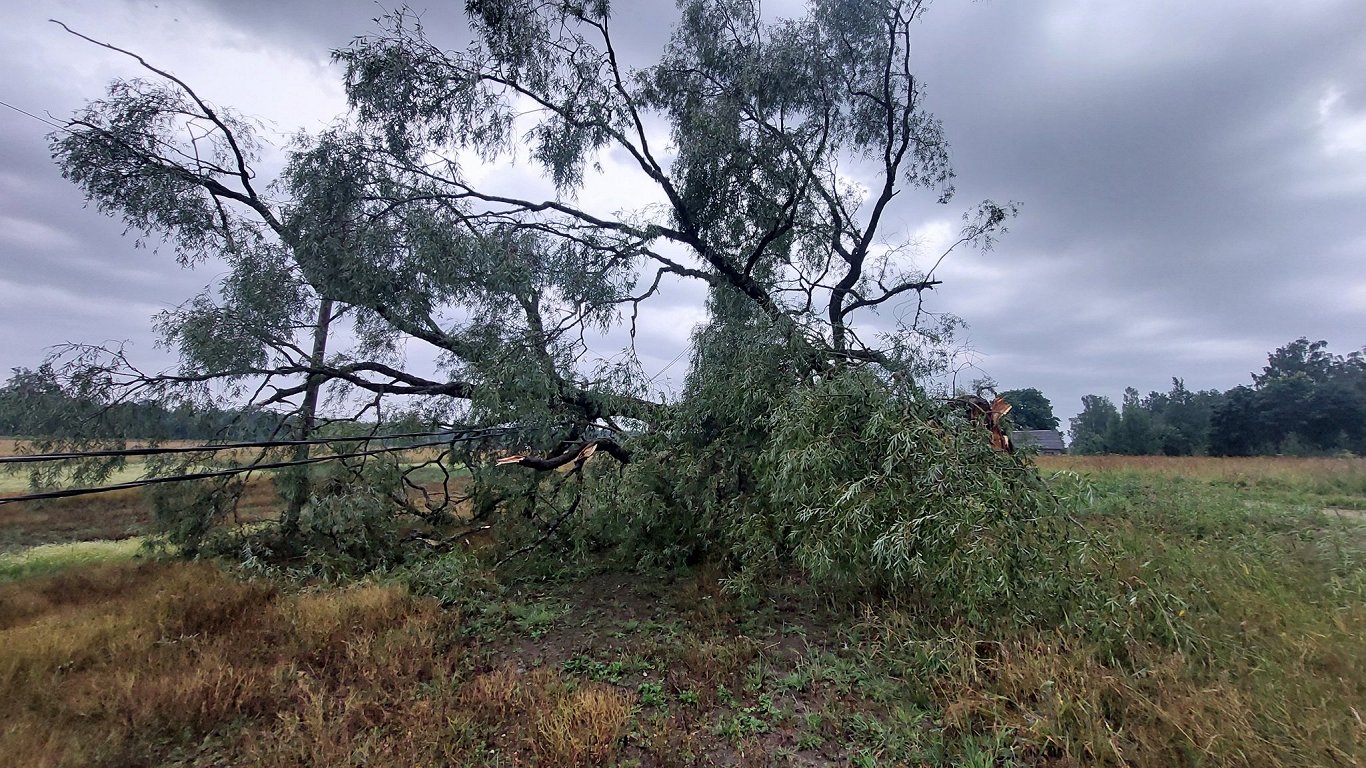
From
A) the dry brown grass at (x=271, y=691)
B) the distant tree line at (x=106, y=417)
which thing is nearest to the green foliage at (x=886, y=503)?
the dry brown grass at (x=271, y=691)

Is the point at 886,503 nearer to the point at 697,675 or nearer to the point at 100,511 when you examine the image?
the point at 697,675

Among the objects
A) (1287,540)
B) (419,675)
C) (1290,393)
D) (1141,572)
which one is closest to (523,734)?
(419,675)

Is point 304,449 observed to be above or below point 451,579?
above

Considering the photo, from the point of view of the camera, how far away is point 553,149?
6.98 metres

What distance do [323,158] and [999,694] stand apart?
25.2 ft

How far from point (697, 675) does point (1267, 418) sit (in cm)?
2983

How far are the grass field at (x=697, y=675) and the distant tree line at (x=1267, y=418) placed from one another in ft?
57.3

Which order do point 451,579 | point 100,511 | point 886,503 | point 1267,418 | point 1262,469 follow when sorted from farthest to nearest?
point 1267,418
point 1262,469
point 100,511
point 451,579
point 886,503

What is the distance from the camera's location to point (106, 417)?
5.83 meters

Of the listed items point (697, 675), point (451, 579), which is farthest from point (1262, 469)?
point (451, 579)

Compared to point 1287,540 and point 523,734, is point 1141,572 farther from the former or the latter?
point 523,734

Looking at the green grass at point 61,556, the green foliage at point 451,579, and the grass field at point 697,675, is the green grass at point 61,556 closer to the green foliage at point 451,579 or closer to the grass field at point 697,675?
the grass field at point 697,675

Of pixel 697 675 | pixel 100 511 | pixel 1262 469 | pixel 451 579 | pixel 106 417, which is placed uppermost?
pixel 106 417

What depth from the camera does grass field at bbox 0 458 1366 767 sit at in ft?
9.70
